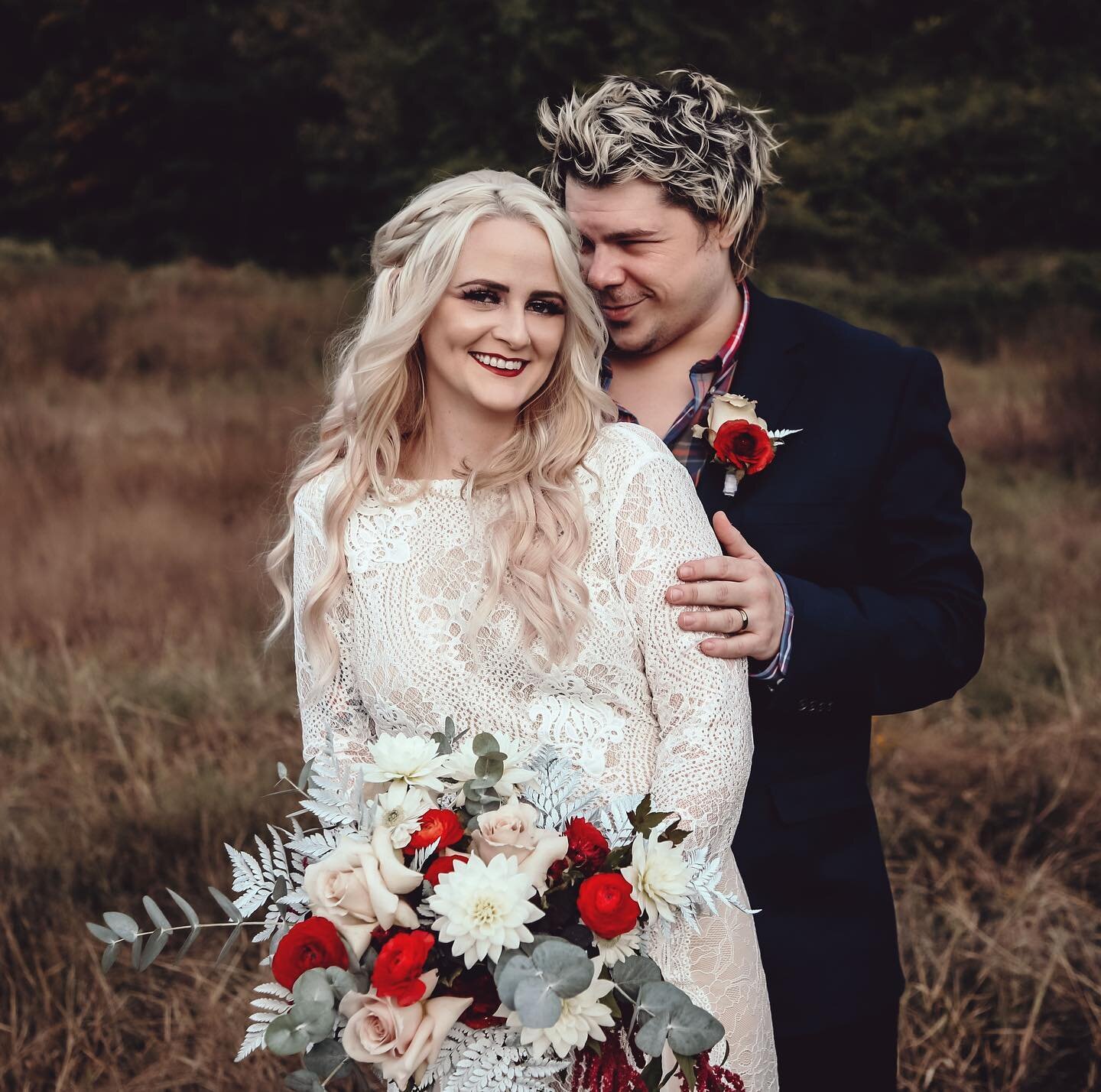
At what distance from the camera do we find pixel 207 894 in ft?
13.7

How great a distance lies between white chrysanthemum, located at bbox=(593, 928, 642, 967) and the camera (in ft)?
5.52

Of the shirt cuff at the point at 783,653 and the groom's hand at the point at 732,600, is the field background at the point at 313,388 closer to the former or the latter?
the shirt cuff at the point at 783,653

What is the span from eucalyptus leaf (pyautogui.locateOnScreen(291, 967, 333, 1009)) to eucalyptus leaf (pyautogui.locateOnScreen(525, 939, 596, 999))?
0.29 meters

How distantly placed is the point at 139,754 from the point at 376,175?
5.98 meters

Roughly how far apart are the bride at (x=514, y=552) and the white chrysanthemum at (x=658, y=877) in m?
0.26

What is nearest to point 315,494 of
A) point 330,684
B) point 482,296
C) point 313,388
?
point 330,684

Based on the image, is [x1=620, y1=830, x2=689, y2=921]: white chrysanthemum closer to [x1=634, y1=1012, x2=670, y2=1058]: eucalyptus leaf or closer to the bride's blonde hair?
[x1=634, y1=1012, x2=670, y2=1058]: eucalyptus leaf

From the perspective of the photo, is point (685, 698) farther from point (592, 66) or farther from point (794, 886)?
point (592, 66)

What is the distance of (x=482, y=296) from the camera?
2.28 metres

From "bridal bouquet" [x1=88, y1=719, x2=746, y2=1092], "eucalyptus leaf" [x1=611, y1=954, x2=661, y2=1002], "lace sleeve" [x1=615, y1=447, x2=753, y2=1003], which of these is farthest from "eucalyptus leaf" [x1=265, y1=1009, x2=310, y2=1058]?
"lace sleeve" [x1=615, y1=447, x2=753, y2=1003]

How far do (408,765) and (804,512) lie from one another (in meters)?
1.10

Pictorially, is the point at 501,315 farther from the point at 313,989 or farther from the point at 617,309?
the point at 313,989

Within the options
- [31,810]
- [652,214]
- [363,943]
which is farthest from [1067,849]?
[31,810]

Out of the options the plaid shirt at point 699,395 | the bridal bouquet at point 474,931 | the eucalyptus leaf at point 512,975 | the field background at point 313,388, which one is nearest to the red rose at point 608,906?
the bridal bouquet at point 474,931
